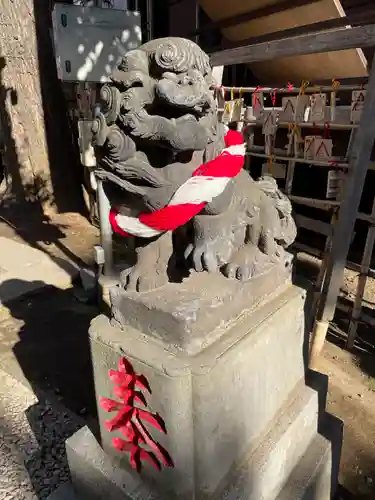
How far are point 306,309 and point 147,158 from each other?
930 mm

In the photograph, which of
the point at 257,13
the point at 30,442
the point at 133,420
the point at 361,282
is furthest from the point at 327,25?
the point at 30,442

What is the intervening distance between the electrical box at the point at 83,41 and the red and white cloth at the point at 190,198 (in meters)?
1.53

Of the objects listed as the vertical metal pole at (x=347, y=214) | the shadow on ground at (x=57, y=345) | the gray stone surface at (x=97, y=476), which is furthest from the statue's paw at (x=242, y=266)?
the shadow on ground at (x=57, y=345)

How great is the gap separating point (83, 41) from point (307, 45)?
4.30ft

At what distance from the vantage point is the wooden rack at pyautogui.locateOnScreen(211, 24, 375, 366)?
2.25 m

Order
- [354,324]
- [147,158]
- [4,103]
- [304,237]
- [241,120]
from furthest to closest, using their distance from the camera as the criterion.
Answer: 1. [4,103]
2. [304,237]
3. [241,120]
4. [354,324]
5. [147,158]

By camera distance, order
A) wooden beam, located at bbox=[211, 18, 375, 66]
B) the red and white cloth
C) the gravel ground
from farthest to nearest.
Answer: wooden beam, located at bbox=[211, 18, 375, 66] < the gravel ground < the red and white cloth

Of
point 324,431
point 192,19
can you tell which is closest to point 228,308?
point 324,431

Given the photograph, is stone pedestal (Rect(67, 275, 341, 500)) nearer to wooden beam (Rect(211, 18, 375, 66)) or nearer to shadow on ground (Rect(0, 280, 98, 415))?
shadow on ground (Rect(0, 280, 98, 415))

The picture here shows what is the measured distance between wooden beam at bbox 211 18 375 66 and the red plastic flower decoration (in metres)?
2.00

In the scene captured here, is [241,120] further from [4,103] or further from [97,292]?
[4,103]

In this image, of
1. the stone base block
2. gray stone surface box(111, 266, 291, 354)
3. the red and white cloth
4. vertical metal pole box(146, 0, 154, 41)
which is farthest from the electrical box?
vertical metal pole box(146, 0, 154, 41)

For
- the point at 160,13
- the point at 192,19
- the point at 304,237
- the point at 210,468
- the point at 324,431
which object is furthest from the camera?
the point at 160,13

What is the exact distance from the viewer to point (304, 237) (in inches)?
143
